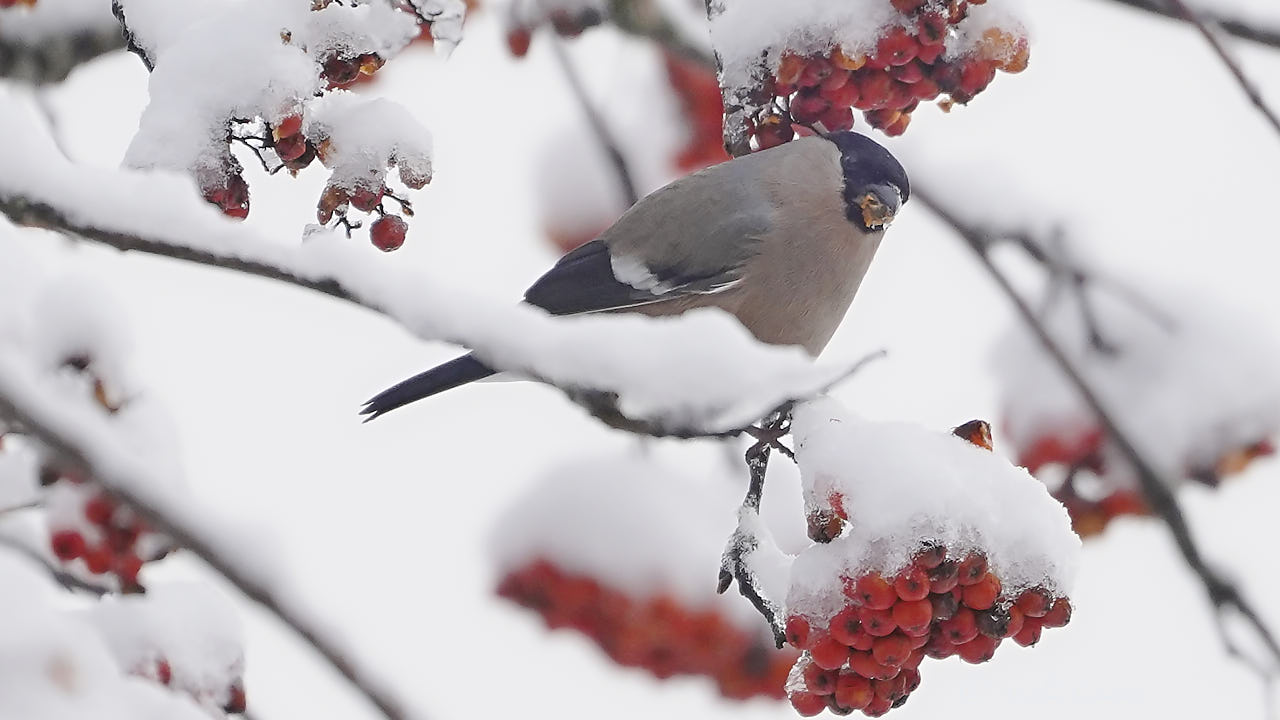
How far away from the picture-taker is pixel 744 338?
2.85ft

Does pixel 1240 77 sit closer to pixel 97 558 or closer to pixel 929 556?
pixel 929 556

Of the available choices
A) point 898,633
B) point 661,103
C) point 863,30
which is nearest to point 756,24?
point 863,30

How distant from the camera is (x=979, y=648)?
1.17 meters

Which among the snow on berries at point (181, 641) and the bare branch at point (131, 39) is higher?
the bare branch at point (131, 39)

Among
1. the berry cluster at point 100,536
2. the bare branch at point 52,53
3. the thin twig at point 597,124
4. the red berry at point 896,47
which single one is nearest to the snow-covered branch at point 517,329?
the berry cluster at point 100,536

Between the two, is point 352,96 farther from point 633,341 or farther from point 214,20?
point 633,341

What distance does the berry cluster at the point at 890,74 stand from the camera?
151 cm

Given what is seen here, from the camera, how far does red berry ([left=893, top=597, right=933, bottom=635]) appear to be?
111 cm

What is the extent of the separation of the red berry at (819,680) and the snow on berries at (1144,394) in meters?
1.18

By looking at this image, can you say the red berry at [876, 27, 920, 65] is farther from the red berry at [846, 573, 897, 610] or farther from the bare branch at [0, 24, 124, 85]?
the bare branch at [0, 24, 124, 85]

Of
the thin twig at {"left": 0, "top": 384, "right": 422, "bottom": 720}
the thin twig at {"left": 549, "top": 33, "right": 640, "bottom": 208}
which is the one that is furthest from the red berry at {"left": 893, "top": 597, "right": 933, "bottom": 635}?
the thin twig at {"left": 549, "top": 33, "right": 640, "bottom": 208}

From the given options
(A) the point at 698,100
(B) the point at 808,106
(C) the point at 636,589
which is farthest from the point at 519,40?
(C) the point at 636,589

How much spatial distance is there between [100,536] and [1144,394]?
192 cm

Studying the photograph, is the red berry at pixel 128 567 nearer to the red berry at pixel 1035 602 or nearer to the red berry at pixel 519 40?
the red berry at pixel 1035 602
